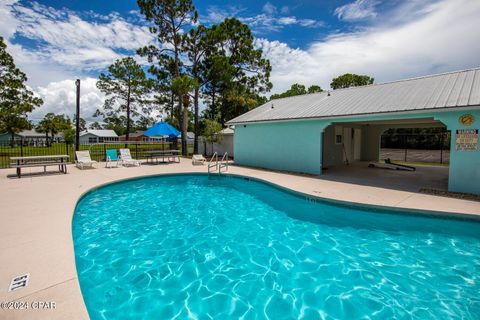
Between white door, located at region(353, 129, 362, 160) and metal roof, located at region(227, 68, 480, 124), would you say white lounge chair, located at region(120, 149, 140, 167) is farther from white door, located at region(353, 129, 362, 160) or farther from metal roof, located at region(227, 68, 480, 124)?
white door, located at region(353, 129, 362, 160)

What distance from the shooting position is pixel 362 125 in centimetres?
1645

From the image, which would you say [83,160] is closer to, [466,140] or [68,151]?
[68,151]

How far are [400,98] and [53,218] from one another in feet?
40.6

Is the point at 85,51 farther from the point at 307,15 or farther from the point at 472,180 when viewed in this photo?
the point at 472,180

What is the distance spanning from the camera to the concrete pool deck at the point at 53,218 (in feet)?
8.56

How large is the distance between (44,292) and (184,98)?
19.8m

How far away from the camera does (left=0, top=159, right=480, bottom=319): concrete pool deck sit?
8.56 feet

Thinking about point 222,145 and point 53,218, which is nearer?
point 53,218

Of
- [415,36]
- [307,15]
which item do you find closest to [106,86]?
[307,15]

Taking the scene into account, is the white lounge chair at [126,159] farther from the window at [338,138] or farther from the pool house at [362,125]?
the window at [338,138]

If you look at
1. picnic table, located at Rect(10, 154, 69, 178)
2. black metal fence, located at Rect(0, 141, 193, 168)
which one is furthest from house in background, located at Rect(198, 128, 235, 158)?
picnic table, located at Rect(10, 154, 69, 178)

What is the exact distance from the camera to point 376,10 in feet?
34.3

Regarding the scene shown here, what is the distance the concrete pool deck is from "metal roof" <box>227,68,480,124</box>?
3.06 metres

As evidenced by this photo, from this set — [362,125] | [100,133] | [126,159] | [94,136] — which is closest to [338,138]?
[362,125]
